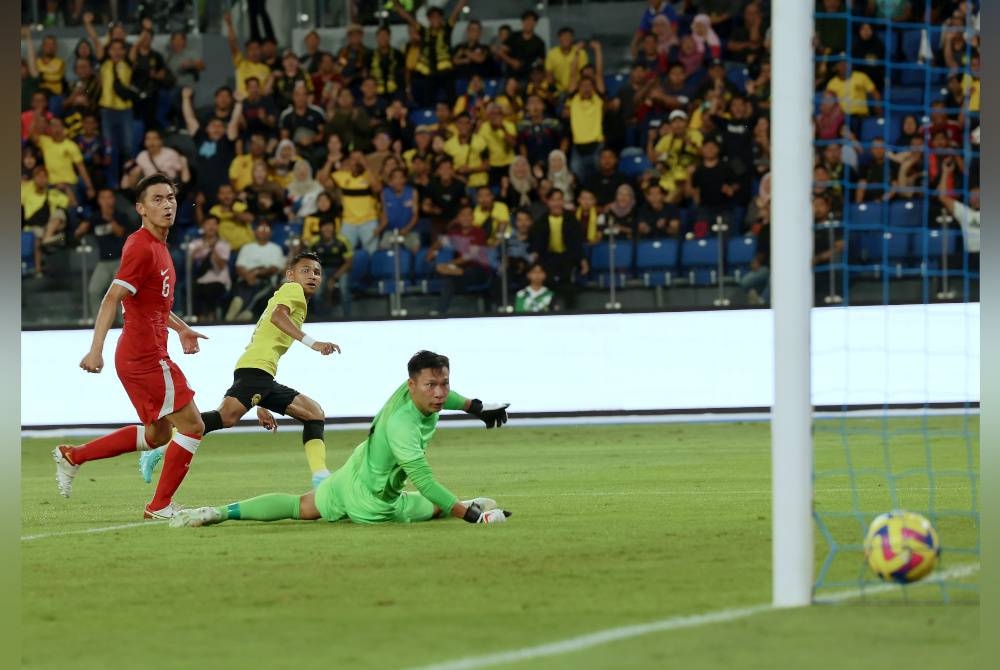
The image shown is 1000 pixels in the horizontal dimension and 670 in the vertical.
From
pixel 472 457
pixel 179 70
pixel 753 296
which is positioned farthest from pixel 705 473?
pixel 179 70

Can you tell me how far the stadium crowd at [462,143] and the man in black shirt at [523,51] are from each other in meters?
0.03

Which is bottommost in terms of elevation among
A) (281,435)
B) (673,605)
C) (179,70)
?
(281,435)

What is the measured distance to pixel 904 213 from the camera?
52.1 ft

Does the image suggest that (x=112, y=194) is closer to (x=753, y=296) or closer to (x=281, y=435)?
(x=281, y=435)

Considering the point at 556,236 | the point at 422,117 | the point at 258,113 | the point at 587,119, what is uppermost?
the point at 258,113

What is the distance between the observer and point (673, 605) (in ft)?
19.1

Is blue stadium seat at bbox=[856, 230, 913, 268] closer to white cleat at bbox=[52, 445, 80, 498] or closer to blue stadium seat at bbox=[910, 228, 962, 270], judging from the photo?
blue stadium seat at bbox=[910, 228, 962, 270]

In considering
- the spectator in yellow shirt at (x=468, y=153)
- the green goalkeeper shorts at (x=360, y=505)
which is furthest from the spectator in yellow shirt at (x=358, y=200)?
the green goalkeeper shorts at (x=360, y=505)

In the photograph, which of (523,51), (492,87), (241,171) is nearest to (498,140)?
(492,87)

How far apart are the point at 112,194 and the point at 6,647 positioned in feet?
43.6

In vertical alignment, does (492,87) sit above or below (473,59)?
below

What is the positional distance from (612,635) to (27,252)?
13.7 meters

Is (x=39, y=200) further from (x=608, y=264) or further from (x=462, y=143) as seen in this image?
(x=608, y=264)

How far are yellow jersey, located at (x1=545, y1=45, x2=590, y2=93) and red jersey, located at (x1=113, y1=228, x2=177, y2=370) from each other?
1096 cm
